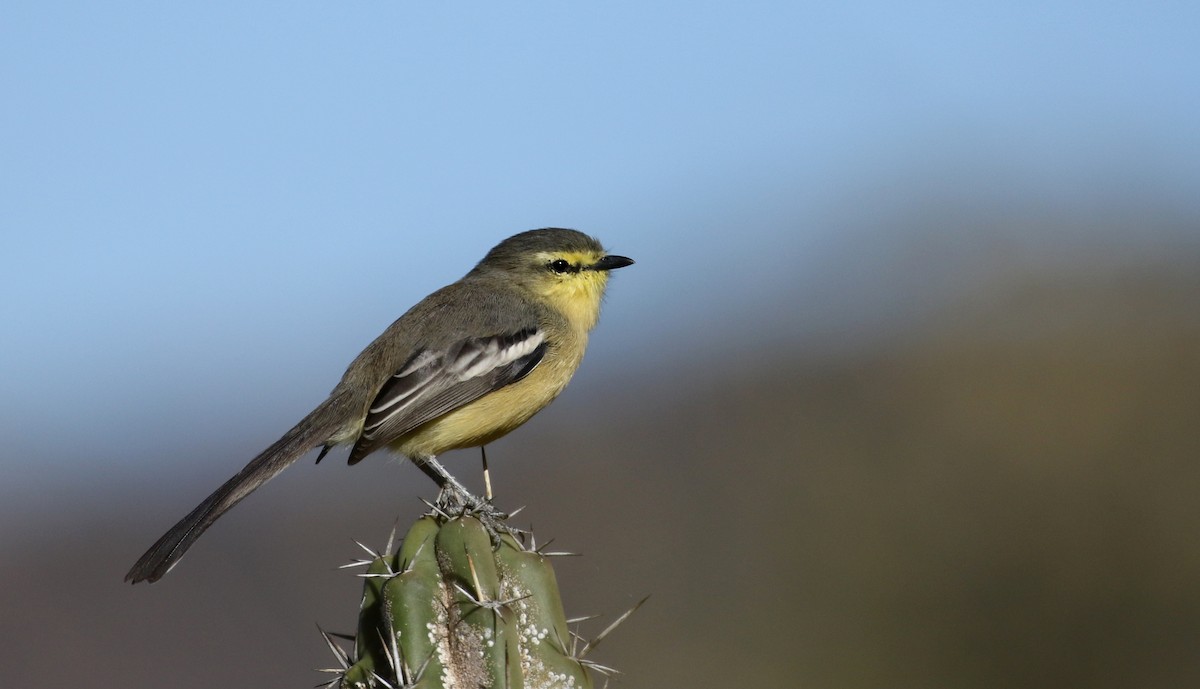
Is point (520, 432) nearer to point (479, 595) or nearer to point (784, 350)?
point (784, 350)

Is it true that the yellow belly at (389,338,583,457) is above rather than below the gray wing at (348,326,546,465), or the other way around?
below

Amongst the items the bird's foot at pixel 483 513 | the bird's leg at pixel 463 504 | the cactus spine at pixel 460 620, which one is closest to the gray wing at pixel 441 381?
the bird's leg at pixel 463 504

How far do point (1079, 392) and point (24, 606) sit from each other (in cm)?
1347

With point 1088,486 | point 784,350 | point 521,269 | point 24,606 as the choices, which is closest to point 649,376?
point 784,350

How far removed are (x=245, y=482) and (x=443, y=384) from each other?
1.23 m

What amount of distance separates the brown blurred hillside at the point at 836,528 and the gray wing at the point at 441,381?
5594 millimetres

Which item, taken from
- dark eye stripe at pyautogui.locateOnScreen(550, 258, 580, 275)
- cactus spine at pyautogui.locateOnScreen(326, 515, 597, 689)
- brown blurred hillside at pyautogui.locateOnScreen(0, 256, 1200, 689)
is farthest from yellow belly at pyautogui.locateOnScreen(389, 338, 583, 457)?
brown blurred hillside at pyautogui.locateOnScreen(0, 256, 1200, 689)

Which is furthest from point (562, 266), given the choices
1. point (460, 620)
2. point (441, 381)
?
point (460, 620)

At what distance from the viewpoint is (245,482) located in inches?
228

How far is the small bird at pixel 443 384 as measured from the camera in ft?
20.8

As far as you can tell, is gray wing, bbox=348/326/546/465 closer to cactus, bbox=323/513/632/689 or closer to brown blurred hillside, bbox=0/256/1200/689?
cactus, bbox=323/513/632/689

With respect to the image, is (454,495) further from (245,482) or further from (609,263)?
(609,263)

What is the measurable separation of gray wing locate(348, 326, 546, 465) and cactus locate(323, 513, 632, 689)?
208cm

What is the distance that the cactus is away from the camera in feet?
13.1
